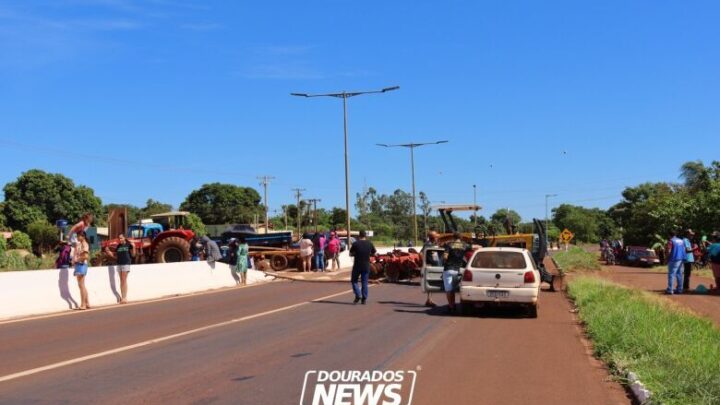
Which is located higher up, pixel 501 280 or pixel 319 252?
pixel 319 252

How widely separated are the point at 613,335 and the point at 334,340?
13.8 ft

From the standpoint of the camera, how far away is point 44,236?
6625 cm

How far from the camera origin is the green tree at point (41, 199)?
72.9 m

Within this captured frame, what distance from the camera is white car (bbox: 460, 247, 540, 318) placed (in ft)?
46.6

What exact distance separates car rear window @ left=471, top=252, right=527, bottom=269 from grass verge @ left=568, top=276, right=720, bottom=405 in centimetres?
165

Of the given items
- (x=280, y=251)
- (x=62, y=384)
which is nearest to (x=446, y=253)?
(x=62, y=384)

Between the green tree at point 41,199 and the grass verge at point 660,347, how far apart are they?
2771 inches

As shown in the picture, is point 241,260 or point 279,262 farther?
point 279,262

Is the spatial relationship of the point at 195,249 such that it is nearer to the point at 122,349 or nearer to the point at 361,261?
the point at 361,261

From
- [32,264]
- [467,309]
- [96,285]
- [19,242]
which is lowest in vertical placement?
[467,309]

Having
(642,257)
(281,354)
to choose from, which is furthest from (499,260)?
(642,257)

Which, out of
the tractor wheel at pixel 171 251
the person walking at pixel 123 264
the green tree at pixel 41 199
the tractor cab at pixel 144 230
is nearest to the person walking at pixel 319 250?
the tractor wheel at pixel 171 251

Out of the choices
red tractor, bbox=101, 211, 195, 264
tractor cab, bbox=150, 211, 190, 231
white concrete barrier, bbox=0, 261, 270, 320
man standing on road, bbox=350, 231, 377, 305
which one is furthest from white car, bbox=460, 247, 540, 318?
tractor cab, bbox=150, 211, 190, 231

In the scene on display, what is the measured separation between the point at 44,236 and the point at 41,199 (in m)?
10.7
